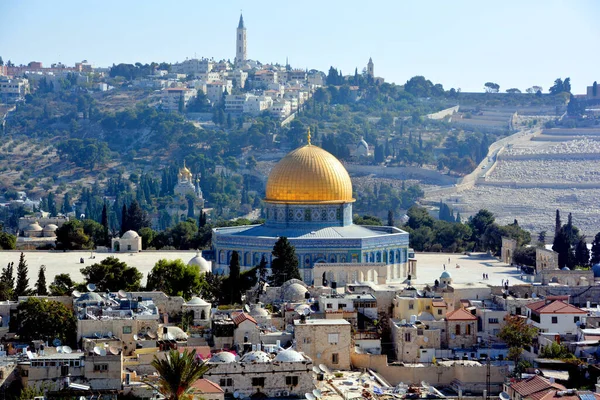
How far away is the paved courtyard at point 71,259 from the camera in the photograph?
4300cm

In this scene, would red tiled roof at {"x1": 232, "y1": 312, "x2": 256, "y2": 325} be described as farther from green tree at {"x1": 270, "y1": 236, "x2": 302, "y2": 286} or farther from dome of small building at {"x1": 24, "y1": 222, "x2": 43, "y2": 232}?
dome of small building at {"x1": 24, "y1": 222, "x2": 43, "y2": 232}

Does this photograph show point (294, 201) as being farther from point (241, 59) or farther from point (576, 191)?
point (241, 59)

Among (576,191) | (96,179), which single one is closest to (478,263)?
(576,191)

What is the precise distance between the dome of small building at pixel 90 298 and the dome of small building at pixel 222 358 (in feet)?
14.9

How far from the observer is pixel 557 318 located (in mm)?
30547

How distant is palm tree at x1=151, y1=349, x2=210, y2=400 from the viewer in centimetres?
2370

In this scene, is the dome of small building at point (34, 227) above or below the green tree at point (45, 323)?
below

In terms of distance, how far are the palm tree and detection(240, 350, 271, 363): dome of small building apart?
82.3 inches

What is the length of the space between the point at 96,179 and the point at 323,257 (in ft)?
212

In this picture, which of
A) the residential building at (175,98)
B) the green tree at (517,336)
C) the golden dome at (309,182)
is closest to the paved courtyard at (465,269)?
the golden dome at (309,182)

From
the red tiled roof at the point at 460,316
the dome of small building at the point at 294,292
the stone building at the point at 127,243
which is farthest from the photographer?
the stone building at the point at 127,243

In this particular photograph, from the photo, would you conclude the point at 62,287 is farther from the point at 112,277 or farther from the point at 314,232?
the point at 314,232

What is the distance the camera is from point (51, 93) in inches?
5271

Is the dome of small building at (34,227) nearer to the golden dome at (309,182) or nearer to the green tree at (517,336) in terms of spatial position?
the golden dome at (309,182)
